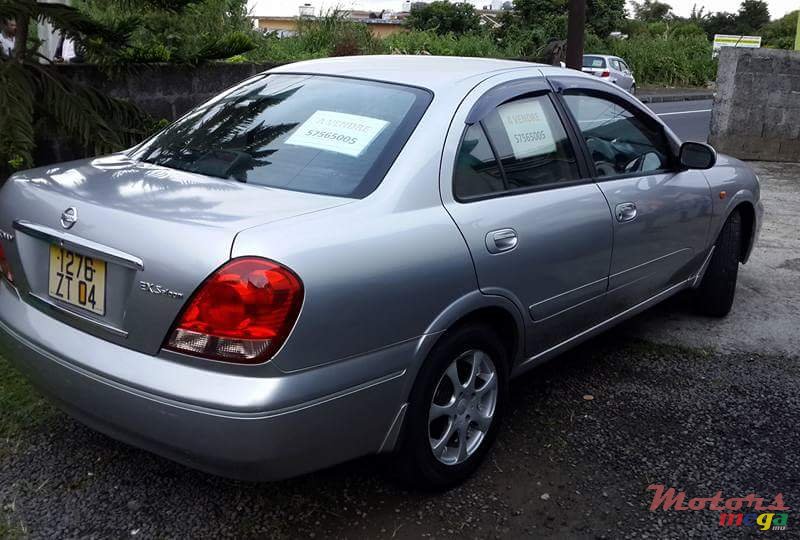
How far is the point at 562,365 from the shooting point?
4.38 m

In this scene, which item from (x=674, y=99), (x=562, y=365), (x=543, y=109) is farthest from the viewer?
(x=674, y=99)

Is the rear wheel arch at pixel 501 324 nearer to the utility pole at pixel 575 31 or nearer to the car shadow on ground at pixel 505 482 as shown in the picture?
the car shadow on ground at pixel 505 482

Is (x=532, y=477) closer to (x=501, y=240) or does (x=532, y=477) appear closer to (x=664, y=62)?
(x=501, y=240)

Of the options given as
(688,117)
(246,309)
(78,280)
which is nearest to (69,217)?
(78,280)

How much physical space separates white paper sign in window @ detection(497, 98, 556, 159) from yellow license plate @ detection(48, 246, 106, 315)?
1.71 m

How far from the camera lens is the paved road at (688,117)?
16.6m


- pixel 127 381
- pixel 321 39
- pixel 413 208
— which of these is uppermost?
pixel 321 39

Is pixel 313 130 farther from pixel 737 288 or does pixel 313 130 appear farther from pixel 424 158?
pixel 737 288

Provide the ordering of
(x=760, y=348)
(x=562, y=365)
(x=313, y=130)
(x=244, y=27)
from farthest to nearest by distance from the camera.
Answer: (x=244, y=27) → (x=760, y=348) → (x=562, y=365) → (x=313, y=130)

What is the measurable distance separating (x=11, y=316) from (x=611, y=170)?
2685 mm

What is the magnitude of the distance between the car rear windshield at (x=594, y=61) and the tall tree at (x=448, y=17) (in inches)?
324

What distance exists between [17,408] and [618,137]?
3115 millimetres

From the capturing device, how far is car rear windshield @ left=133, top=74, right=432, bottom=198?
9.51 feet

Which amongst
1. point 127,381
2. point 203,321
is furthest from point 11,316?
point 203,321
